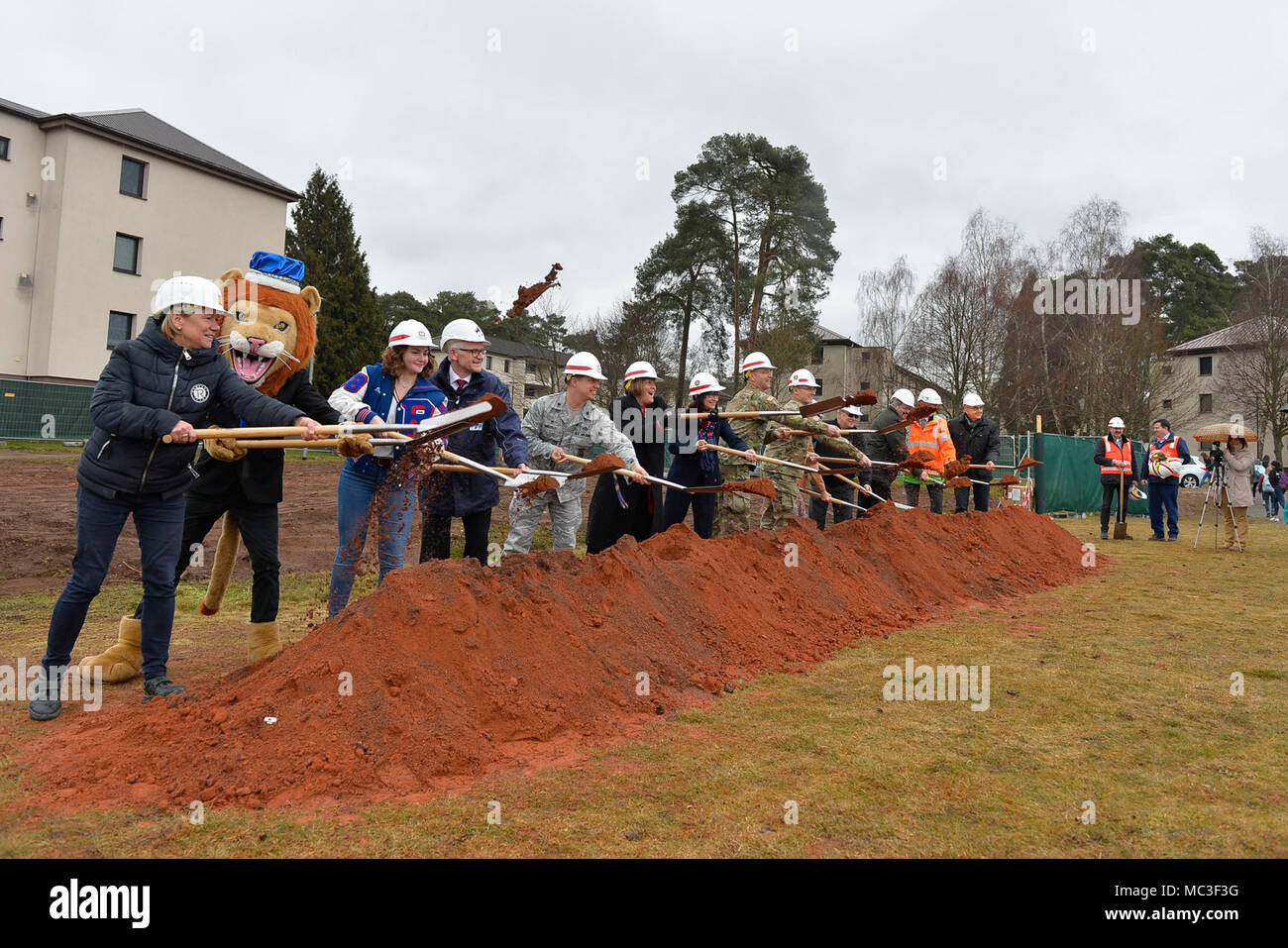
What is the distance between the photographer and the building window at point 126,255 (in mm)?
28375

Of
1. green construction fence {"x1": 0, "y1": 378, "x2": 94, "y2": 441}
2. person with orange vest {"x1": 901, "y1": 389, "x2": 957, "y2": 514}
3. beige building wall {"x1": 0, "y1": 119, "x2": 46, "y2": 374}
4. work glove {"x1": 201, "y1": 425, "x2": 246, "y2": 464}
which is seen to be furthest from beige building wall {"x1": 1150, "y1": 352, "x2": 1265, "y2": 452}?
beige building wall {"x1": 0, "y1": 119, "x2": 46, "y2": 374}

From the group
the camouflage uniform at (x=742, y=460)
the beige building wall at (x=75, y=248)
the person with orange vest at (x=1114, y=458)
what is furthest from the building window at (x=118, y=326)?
the person with orange vest at (x=1114, y=458)

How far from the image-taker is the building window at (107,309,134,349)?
1110 inches

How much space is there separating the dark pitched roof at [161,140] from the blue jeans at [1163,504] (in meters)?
31.3

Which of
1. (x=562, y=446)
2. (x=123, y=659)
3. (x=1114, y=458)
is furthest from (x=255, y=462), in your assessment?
(x=1114, y=458)

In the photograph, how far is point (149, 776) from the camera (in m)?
3.16

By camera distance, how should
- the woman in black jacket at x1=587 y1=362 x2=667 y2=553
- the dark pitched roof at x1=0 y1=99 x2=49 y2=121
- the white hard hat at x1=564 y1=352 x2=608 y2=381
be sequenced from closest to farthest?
1. the white hard hat at x1=564 y1=352 x2=608 y2=381
2. the woman in black jacket at x1=587 y1=362 x2=667 y2=553
3. the dark pitched roof at x1=0 y1=99 x2=49 y2=121

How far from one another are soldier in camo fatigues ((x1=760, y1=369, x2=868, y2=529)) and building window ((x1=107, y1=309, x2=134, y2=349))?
88.4 ft

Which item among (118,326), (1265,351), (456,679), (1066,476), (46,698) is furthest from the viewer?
(1265,351)

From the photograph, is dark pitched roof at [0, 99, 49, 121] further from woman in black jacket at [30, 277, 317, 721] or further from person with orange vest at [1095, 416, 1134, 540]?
person with orange vest at [1095, 416, 1134, 540]

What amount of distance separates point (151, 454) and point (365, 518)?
1128mm

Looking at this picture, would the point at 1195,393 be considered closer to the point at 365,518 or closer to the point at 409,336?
the point at 409,336

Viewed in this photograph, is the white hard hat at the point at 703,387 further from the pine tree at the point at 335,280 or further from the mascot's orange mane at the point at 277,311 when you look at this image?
the pine tree at the point at 335,280

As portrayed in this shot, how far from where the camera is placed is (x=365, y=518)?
4.67 metres
